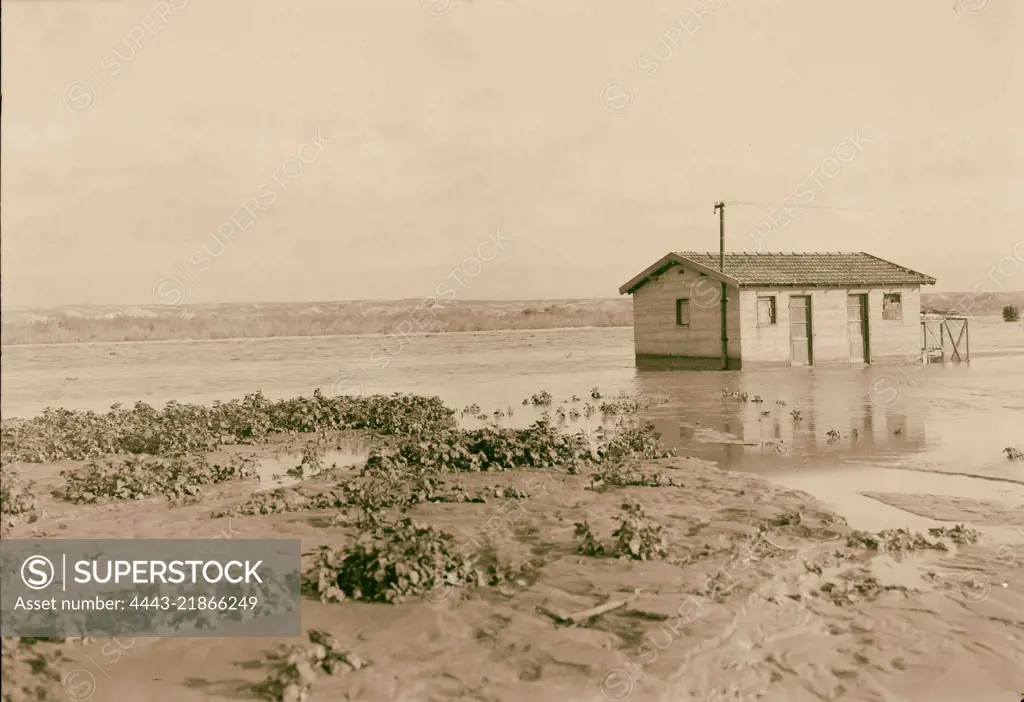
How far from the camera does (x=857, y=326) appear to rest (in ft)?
95.2

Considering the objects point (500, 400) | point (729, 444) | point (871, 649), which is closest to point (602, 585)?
point (871, 649)

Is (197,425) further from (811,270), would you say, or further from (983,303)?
(983,303)

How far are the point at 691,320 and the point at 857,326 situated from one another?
6.54 metres

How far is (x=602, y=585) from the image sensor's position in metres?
7.00

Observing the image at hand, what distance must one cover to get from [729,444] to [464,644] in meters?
9.64

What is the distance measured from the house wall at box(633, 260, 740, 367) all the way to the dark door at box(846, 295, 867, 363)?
18.4 ft

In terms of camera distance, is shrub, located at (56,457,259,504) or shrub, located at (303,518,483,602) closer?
shrub, located at (303,518,483,602)

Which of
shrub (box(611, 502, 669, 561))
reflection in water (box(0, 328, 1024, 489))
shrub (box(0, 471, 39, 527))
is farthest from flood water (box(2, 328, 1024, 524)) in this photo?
shrub (box(0, 471, 39, 527))

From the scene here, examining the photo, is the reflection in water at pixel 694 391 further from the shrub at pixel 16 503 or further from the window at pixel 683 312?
the shrub at pixel 16 503

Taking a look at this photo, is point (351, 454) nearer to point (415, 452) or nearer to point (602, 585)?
point (415, 452)

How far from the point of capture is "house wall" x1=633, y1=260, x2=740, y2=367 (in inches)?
1041

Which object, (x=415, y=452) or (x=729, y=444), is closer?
(x=415, y=452)

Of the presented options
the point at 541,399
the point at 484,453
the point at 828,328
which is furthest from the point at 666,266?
the point at 484,453

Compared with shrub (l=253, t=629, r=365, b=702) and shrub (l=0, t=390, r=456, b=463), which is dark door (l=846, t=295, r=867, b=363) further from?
shrub (l=253, t=629, r=365, b=702)
